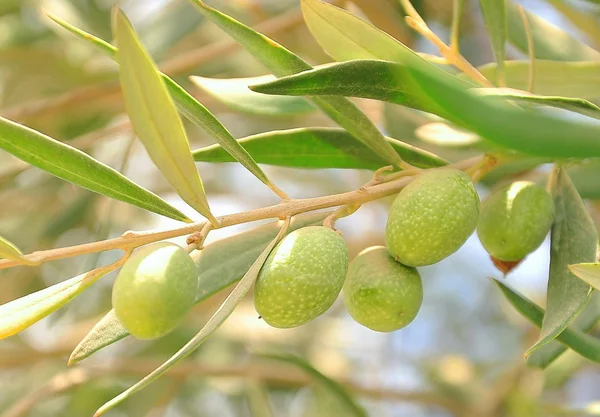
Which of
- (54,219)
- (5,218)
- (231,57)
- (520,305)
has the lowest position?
(5,218)

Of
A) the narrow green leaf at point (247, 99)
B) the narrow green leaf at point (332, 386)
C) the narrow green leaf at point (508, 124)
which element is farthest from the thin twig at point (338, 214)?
the narrow green leaf at point (332, 386)

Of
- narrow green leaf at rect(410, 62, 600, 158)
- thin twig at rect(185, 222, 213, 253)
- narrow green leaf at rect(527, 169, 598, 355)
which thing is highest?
narrow green leaf at rect(410, 62, 600, 158)

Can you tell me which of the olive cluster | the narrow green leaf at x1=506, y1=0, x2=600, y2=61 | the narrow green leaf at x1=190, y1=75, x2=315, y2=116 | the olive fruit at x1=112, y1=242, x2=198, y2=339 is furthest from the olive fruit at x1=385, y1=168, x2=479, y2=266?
the narrow green leaf at x1=506, y1=0, x2=600, y2=61

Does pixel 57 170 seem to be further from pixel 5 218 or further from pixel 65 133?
pixel 5 218

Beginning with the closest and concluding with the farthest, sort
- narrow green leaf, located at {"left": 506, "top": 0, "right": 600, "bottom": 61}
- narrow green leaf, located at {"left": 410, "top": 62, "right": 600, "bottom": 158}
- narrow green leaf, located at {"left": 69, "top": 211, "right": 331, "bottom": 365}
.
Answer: narrow green leaf, located at {"left": 410, "top": 62, "right": 600, "bottom": 158} → narrow green leaf, located at {"left": 69, "top": 211, "right": 331, "bottom": 365} → narrow green leaf, located at {"left": 506, "top": 0, "right": 600, "bottom": 61}

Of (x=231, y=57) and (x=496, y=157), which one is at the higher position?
(x=496, y=157)

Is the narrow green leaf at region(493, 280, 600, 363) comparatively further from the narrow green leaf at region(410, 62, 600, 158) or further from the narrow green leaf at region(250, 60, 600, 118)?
the narrow green leaf at region(410, 62, 600, 158)

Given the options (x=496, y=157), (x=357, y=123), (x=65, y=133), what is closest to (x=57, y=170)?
(x=357, y=123)
